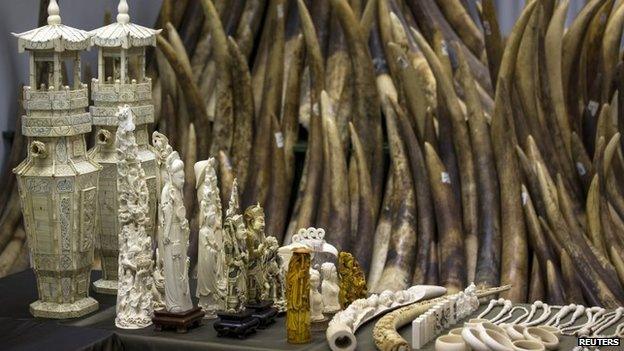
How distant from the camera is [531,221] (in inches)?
238

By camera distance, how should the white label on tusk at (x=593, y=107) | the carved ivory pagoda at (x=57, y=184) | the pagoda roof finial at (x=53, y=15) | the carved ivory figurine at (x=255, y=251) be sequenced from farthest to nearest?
the white label on tusk at (x=593, y=107) → the pagoda roof finial at (x=53, y=15) → the carved ivory pagoda at (x=57, y=184) → the carved ivory figurine at (x=255, y=251)

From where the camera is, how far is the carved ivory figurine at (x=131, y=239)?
172 inches

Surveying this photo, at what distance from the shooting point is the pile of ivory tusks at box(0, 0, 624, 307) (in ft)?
20.1

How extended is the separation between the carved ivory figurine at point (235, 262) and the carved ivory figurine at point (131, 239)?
33cm

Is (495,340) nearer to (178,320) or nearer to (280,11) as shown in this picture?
(178,320)

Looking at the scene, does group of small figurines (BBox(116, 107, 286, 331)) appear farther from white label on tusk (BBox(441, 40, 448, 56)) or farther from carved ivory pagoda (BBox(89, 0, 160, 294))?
white label on tusk (BBox(441, 40, 448, 56))

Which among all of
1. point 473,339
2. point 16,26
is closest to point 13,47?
point 16,26

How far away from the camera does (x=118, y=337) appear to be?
4289mm

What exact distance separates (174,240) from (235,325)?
43 centimetres

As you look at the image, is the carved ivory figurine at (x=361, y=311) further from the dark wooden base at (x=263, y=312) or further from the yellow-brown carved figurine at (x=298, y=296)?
the dark wooden base at (x=263, y=312)

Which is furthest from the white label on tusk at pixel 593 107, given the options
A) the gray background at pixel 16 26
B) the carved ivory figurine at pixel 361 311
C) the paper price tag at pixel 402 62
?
the carved ivory figurine at pixel 361 311

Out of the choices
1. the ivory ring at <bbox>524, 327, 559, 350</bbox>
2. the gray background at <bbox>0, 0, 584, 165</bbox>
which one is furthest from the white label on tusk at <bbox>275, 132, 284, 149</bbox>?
the ivory ring at <bbox>524, 327, 559, 350</bbox>

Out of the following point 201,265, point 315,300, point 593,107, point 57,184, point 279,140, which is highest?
point 593,107

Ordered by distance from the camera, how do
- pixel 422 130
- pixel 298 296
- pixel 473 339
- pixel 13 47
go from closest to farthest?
pixel 473 339 → pixel 298 296 → pixel 422 130 → pixel 13 47
